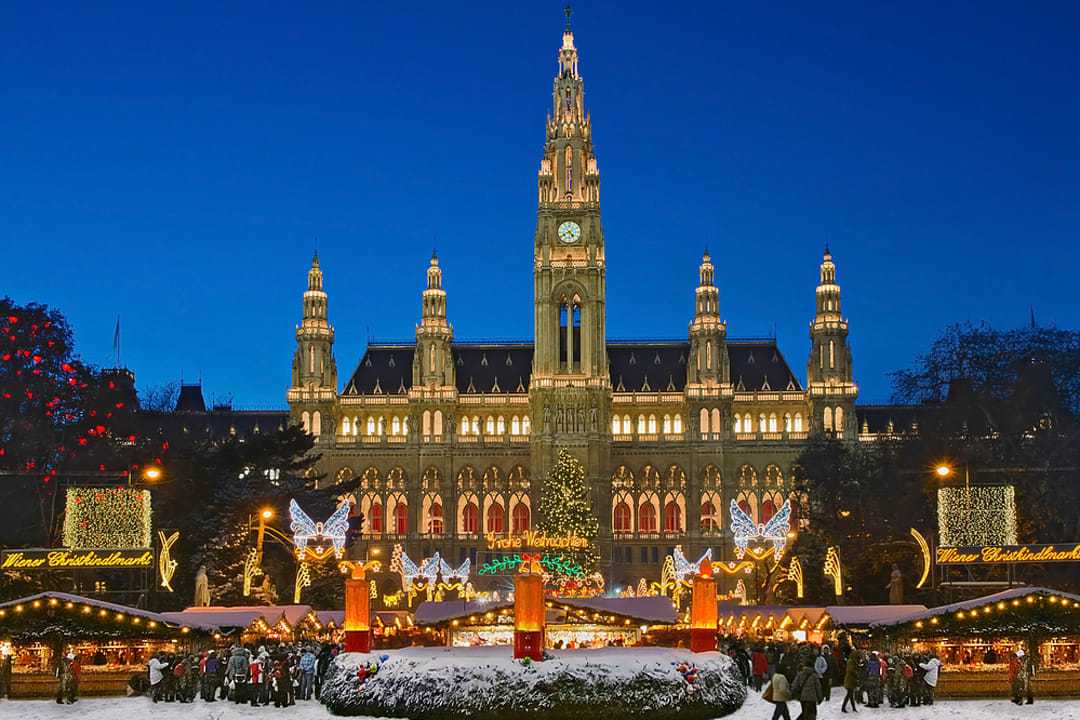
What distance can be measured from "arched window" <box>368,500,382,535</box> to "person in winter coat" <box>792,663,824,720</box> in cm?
9098

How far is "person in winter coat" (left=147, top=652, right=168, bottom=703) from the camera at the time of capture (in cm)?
4188

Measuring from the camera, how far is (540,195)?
409 feet

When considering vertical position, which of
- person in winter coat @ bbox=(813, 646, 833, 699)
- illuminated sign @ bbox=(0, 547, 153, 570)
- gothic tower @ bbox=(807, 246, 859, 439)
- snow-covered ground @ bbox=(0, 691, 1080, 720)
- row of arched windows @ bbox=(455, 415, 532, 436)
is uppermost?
gothic tower @ bbox=(807, 246, 859, 439)

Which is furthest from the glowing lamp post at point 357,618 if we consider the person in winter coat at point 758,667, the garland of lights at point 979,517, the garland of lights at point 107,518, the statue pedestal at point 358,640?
the garland of lights at point 979,517

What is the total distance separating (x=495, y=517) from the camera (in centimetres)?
12325

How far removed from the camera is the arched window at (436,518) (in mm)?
122688

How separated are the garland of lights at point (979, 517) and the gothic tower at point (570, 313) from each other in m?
70.2

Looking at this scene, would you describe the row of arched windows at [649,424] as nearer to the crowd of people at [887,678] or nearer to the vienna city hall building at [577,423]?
the vienna city hall building at [577,423]

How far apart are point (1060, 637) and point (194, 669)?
24039 mm

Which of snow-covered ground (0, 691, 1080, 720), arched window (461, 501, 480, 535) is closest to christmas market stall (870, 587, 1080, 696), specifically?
snow-covered ground (0, 691, 1080, 720)

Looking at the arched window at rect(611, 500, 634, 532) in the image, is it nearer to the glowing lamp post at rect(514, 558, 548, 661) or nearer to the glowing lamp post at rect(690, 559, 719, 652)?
the glowing lamp post at rect(690, 559, 719, 652)

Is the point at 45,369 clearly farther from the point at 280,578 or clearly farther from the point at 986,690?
the point at 986,690

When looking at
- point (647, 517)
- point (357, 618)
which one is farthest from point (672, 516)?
point (357, 618)

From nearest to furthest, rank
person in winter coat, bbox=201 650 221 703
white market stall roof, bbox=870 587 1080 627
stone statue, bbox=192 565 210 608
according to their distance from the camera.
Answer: white market stall roof, bbox=870 587 1080 627 → person in winter coat, bbox=201 650 221 703 → stone statue, bbox=192 565 210 608
